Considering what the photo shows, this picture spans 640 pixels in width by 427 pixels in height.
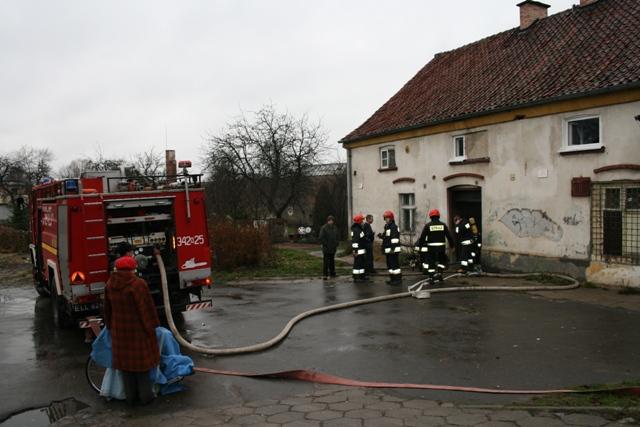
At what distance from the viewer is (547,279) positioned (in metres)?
13.7

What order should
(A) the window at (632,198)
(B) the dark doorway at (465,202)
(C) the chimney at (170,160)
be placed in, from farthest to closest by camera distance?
(B) the dark doorway at (465,202) < (C) the chimney at (170,160) < (A) the window at (632,198)

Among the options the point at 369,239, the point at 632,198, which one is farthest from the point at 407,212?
the point at 632,198

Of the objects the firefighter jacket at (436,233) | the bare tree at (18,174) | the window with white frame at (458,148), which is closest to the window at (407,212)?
the window with white frame at (458,148)

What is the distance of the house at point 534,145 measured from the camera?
41.0 ft

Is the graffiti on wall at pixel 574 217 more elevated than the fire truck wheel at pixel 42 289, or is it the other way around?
the graffiti on wall at pixel 574 217

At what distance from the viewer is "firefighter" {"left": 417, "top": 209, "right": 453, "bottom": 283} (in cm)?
1352

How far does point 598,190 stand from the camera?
42.0ft

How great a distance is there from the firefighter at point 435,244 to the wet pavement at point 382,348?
75.1 inches

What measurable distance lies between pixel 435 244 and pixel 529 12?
1028 centimetres

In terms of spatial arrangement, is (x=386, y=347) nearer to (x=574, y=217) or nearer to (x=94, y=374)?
(x=94, y=374)

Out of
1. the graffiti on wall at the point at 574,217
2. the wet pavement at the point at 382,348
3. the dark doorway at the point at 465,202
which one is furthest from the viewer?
the dark doorway at the point at 465,202

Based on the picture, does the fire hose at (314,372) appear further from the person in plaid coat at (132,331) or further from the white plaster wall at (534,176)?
the white plaster wall at (534,176)

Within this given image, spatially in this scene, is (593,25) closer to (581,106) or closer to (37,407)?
(581,106)

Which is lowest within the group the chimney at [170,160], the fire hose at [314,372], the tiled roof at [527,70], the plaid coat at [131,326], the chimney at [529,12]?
the fire hose at [314,372]
